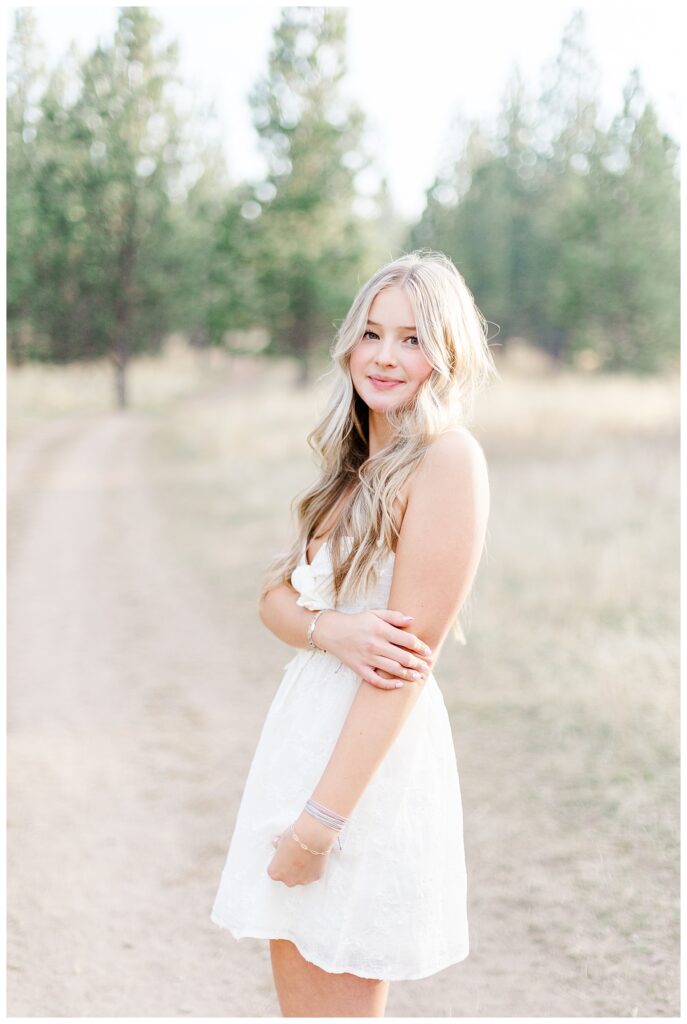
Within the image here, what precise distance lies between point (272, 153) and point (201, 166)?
7.88 feet

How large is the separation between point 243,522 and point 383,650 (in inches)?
291

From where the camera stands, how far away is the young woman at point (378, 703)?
1568 millimetres

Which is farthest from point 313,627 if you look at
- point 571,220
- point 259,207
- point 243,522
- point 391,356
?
point 571,220

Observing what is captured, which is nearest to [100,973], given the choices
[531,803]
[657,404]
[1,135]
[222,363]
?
[531,803]

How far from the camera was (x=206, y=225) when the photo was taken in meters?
9.73

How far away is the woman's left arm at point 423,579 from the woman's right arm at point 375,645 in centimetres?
3

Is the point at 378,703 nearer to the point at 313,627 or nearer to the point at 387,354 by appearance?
the point at 313,627

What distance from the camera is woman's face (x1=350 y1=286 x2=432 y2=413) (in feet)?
5.57

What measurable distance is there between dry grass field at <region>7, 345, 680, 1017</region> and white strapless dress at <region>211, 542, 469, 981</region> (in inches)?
46.0

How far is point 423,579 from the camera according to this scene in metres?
1.55

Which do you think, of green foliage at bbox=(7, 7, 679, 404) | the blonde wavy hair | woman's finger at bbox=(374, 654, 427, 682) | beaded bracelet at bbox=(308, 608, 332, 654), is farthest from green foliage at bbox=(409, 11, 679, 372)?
woman's finger at bbox=(374, 654, 427, 682)

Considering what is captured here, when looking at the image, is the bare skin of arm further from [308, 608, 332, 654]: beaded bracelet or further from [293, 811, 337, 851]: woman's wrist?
[308, 608, 332, 654]: beaded bracelet

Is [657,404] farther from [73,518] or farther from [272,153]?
[73,518]

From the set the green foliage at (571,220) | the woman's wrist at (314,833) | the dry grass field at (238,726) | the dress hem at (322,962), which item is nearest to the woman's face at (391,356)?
the woman's wrist at (314,833)
